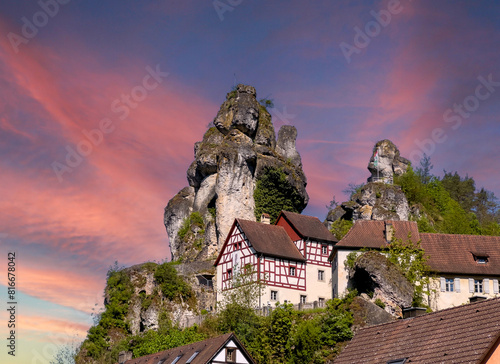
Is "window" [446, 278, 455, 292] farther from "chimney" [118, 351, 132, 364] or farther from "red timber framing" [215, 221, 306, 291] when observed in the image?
"chimney" [118, 351, 132, 364]

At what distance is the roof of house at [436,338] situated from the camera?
23.2 m

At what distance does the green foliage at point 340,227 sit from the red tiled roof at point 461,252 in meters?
12.3

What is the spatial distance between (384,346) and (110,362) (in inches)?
1187

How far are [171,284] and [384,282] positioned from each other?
18.6 m

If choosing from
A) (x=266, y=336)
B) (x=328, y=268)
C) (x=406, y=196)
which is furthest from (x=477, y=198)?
(x=266, y=336)

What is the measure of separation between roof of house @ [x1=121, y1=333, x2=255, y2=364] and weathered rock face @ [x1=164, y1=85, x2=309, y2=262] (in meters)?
22.6

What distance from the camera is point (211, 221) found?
6644 cm

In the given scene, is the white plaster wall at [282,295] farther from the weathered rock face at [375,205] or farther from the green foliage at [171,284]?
the weathered rock face at [375,205]

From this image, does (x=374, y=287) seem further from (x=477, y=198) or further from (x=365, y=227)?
(x=477, y=198)

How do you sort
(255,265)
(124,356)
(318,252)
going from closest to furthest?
(124,356) → (255,265) → (318,252)

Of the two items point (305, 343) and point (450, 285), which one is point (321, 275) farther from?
point (305, 343)

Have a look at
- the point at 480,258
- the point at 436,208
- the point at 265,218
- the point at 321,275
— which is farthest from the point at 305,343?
the point at 436,208

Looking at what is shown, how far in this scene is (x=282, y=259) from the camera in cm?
5500

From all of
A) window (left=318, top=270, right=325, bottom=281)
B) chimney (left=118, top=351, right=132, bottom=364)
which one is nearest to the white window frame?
window (left=318, top=270, right=325, bottom=281)
